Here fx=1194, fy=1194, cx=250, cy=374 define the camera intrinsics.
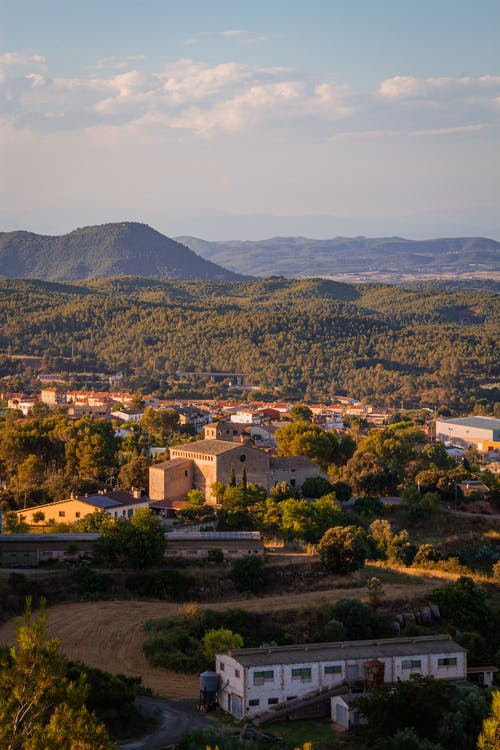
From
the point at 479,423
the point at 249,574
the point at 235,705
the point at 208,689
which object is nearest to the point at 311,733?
the point at 235,705

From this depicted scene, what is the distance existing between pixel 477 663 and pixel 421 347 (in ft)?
313

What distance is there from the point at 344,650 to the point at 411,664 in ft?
4.39

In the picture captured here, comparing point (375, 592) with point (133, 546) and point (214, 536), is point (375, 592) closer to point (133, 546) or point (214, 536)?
point (133, 546)

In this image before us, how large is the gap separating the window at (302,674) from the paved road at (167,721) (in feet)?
6.37

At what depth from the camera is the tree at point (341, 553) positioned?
32250mm

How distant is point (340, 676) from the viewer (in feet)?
75.2

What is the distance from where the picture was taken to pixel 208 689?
2247 cm

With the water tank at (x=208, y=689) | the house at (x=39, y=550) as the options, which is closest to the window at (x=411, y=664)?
the water tank at (x=208, y=689)

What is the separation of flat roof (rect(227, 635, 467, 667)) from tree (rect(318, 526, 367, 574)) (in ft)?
24.3

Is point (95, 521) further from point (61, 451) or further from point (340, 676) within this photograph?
point (340, 676)

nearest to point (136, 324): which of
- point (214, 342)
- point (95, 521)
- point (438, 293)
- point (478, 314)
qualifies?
point (214, 342)

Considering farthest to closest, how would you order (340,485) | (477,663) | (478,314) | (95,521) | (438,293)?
(438,293), (478,314), (340,485), (95,521), (477,663)

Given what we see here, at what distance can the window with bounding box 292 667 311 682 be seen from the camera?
888 inches

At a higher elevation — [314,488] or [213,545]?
[314,488]
